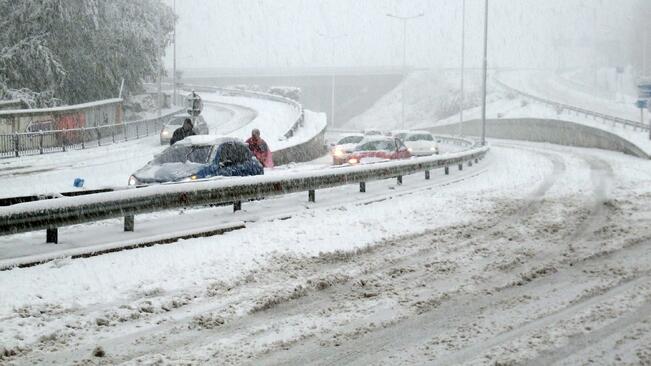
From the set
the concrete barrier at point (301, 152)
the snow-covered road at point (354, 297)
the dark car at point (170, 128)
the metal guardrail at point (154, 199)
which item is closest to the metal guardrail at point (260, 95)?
the concrete barrier at point (301, 152)

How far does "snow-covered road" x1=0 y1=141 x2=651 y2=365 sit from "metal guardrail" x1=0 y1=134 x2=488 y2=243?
0.79 meters

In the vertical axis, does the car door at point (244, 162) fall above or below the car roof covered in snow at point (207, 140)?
below

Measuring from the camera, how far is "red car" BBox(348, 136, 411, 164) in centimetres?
2572

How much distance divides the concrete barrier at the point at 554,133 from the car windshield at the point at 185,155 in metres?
23.0

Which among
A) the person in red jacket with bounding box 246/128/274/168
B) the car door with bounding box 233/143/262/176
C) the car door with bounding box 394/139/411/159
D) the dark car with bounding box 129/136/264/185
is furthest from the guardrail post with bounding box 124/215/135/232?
the car door with bounding box 394/139/411/159

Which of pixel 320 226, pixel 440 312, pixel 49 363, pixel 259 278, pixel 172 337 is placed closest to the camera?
pixel 49 363

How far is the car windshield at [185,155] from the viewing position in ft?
50.3

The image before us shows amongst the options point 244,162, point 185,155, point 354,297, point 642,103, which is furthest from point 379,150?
point 642,103

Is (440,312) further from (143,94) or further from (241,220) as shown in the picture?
(143,94)

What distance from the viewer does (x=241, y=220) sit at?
12.7m

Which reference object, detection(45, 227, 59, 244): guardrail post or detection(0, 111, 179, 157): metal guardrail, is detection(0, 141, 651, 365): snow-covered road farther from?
detection(0, 111, 179, 157): metal guardrail

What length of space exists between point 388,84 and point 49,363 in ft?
384

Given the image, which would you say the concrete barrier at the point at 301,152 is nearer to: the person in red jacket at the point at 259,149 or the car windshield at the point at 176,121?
the car windshield at the point at 176,121

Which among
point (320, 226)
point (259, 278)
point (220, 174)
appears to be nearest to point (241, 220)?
point (320, 226)
